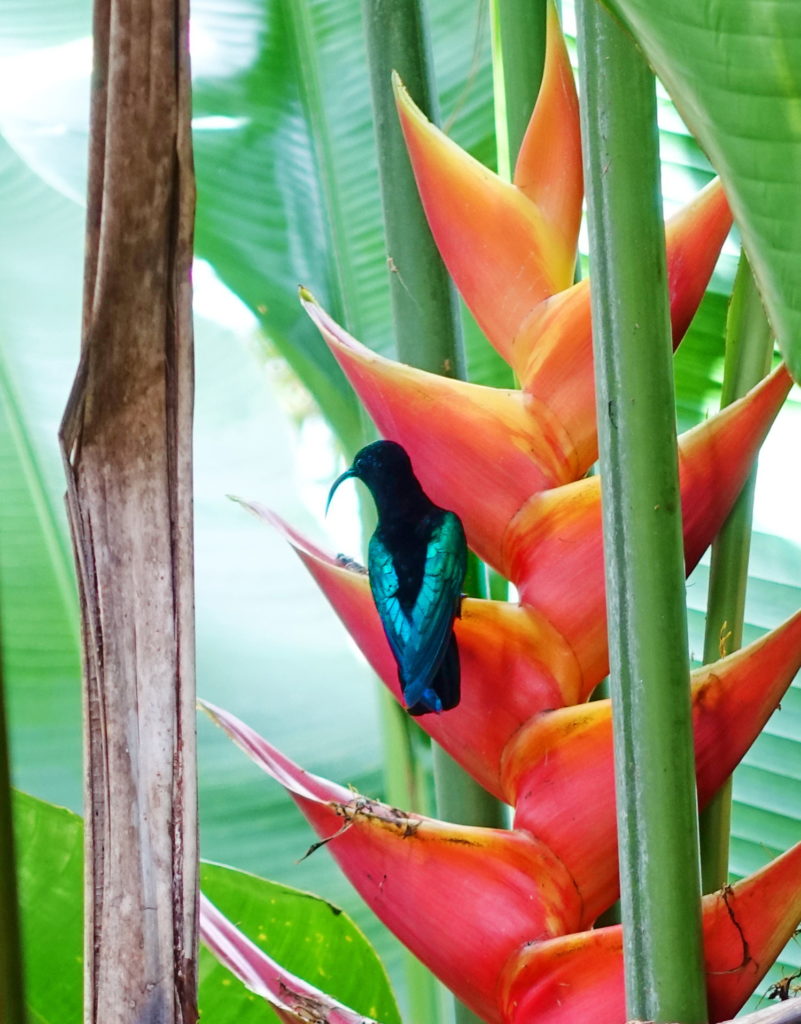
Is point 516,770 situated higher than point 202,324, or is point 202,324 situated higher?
point 202,324

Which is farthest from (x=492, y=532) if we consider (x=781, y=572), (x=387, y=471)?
(x=781, y=572)

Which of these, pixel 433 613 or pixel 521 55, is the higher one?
pixel 521 55

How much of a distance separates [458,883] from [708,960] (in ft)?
0.28

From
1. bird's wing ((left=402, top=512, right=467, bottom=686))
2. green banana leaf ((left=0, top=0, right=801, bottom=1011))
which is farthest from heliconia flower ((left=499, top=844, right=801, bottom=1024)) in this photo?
green banana leaf ((left=0, top=0, right=801, bottom=1011))

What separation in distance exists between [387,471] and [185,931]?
0.20 meters

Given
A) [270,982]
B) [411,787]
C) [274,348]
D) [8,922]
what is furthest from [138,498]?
[274,348]

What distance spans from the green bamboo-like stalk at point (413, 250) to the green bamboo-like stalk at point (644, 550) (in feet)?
0.59

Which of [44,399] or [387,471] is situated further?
[44,399]

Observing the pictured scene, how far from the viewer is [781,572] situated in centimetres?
77

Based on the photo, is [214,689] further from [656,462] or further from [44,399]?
[656,462]

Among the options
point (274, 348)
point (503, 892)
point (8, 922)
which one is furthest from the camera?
point (274, 348)

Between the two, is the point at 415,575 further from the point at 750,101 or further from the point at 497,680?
the point at 750,101

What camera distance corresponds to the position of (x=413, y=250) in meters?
0.48

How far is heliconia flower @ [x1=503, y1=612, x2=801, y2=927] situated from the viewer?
0.38 m
